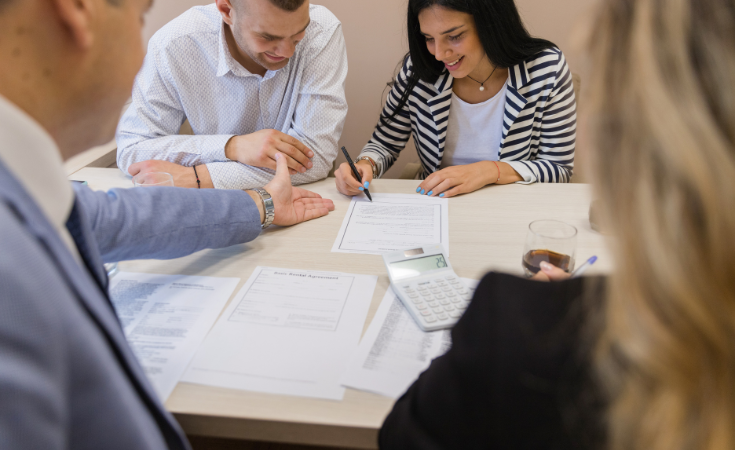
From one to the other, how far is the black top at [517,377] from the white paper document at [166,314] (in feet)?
1.37

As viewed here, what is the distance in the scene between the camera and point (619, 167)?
43cm

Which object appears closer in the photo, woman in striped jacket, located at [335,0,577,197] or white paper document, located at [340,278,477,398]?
white paper document, located at [340,278,477,398]

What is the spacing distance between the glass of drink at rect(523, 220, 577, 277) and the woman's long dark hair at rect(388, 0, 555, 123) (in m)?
0.85

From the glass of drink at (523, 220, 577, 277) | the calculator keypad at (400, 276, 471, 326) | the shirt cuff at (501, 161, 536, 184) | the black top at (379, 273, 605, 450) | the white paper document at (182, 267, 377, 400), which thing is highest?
the black top at (379, 273, 605, 450)

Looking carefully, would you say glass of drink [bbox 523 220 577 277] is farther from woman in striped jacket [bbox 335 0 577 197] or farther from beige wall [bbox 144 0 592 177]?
beige wall [bbox 144 0 592 177]

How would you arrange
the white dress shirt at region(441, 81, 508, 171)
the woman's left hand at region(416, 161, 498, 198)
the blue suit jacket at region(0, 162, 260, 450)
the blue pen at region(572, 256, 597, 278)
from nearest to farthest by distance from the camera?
1. the blue suit jacket at region(0, 162, 260, 450)
2. the blue pen at region(572, 256, 597, 278)
3. the woman's left hand at region(416, 161, 498, 198)
4. the white dress shirt at region(441, 81, 508, 171)

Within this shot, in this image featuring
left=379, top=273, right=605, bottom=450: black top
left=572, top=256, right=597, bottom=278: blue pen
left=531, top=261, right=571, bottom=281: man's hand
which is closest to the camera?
left=379, top=273, right=605, bottom=450: black top

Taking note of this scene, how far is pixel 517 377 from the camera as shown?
0.48 m

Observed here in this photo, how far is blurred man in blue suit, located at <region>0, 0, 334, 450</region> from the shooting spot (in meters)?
0.36

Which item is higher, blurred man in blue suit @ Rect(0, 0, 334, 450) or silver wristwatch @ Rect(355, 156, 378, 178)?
blurred man in blue suit @ Rect(0, 0, 334, 450)

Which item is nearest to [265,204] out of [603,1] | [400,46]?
[603,1]

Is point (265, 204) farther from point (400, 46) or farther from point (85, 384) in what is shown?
point (400, 46)

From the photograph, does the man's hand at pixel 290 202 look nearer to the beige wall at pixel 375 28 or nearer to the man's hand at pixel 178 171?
the man's hand at pixel 178 171

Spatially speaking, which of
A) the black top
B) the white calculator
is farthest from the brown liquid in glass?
the black top
